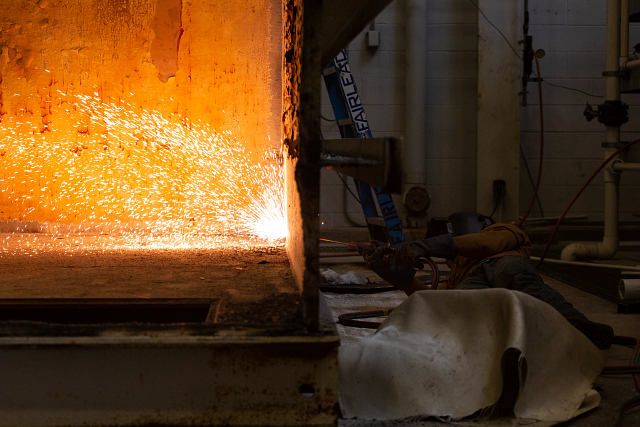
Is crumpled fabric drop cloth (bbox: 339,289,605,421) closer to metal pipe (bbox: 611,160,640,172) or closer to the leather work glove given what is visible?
the leather work glove

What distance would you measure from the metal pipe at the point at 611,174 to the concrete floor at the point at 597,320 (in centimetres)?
65

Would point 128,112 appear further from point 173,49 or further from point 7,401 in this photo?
Result: point 7,401

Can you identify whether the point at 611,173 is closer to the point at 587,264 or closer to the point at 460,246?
the point at 587,264

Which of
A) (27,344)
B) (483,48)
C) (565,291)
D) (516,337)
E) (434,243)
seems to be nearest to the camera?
(27,344)

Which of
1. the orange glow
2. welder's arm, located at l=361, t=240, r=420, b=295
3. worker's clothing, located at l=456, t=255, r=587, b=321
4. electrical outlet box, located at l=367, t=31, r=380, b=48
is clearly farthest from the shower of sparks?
electrical outlet box, located at l=367, t=31, r=380, b=48

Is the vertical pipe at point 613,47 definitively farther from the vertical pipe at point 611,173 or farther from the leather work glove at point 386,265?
the leather work glove at point 386,265

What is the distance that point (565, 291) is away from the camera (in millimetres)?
2729

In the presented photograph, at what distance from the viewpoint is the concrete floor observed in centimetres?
126

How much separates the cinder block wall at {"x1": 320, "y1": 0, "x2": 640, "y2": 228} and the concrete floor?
1554mm

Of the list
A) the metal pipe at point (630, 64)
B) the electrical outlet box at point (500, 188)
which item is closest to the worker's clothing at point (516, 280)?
the metal pipe at point (630, 64)

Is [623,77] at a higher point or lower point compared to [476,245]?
higher

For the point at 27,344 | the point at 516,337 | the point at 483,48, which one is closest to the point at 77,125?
the point at 27,344

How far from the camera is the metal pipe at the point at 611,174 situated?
3439mm

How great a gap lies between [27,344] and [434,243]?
4.20ft
